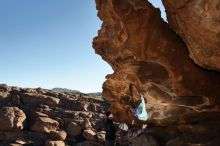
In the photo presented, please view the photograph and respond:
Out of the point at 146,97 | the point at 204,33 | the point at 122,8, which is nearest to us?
the point at 204,33

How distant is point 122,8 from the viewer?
15.2m

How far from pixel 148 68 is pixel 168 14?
302 cm

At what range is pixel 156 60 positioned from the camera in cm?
1548

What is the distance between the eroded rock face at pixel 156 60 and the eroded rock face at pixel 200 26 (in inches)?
42.9

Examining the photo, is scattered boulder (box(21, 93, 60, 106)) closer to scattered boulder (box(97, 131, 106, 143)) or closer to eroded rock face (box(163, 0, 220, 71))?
scattered boulder (box(97, 131, 106, 143))

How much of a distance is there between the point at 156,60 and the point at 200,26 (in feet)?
12.8

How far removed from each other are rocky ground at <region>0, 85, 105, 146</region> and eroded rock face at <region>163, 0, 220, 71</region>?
28.2m

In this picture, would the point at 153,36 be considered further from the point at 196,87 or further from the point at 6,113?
the point at 6,113

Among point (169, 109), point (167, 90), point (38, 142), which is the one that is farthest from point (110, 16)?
point (38, 142)

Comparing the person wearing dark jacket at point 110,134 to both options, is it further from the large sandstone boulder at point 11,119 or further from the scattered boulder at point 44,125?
the large sandstone boulder at point 11,119

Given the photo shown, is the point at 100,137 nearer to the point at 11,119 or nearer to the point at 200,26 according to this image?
the point at 11,119

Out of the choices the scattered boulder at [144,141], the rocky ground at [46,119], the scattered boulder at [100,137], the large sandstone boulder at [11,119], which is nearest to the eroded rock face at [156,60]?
the scattered boulder at [144,141]

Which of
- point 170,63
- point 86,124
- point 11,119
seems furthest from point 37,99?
point 170,63

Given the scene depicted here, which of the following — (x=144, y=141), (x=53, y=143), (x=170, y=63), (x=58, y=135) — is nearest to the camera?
(x=170, y=63)
